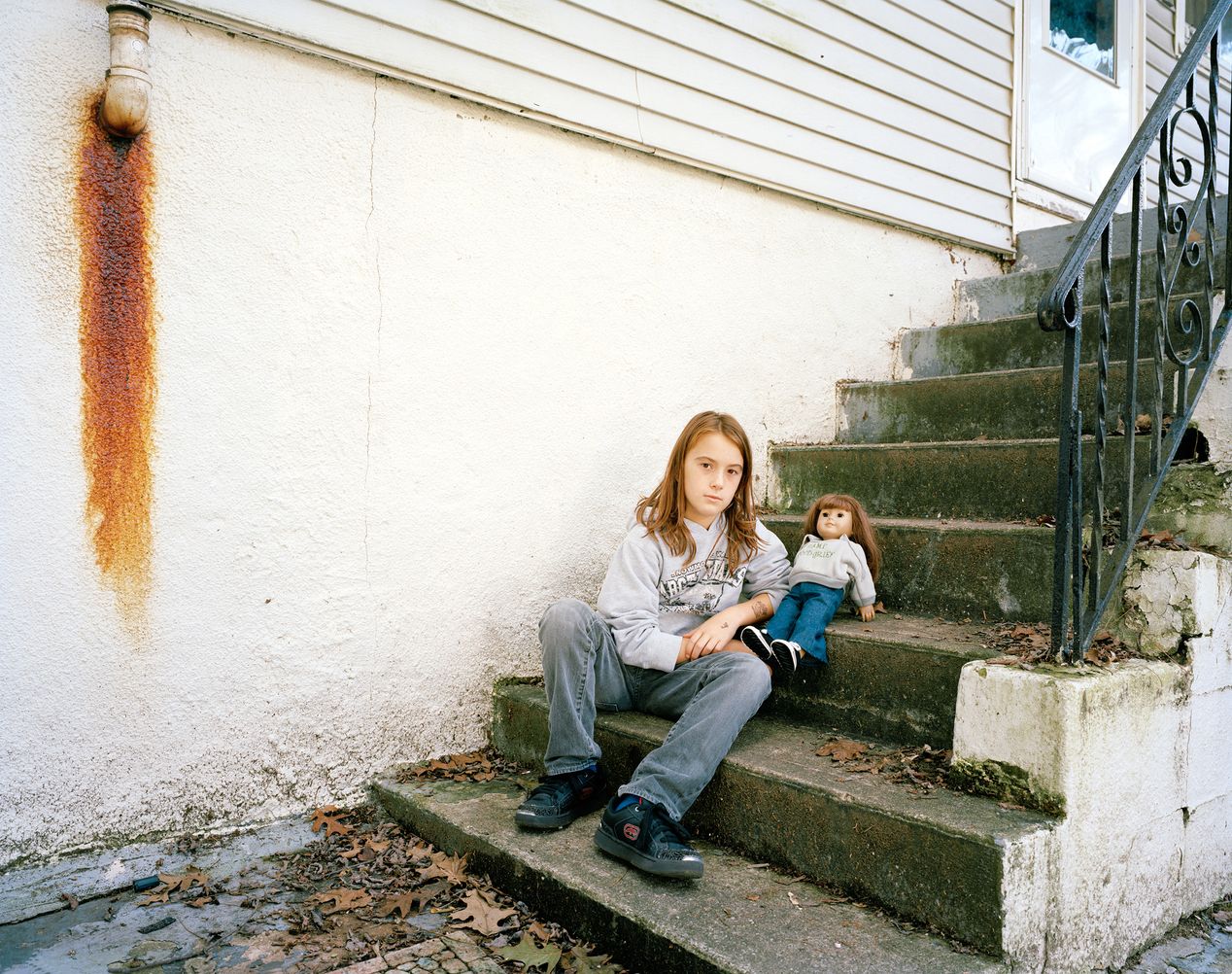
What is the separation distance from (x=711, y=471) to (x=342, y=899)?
1744mm

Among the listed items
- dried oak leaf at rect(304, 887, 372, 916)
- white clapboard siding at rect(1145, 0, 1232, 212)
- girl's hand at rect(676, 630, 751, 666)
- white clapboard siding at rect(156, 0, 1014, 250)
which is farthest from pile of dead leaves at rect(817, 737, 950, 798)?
white clapboard siding at rect(1145, 0, 1232, 212)

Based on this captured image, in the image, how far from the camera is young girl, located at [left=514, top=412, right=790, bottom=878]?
7.94ft

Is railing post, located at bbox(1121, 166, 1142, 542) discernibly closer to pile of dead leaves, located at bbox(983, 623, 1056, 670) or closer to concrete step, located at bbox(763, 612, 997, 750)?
pile of dead leaves, located at bbox(983, 623, 1056, 670)

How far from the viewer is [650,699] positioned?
9.63 ft

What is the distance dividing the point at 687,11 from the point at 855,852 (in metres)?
3.52

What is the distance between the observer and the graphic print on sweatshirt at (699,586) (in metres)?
3.03

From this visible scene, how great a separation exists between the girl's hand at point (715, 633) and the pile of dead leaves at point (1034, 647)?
2.54ft

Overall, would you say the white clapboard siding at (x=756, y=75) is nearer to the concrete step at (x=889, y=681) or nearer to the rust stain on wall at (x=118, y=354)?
the rust stain on wall at (x=118, y=354)

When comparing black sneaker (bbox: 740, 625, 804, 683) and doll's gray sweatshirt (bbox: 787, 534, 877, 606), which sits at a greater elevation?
doll's gray sweatshirt (bbox: 787, 534, 877, 606)

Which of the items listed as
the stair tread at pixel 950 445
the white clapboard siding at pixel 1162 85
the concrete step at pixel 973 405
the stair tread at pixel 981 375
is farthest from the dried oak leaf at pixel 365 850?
the white clapboard siding at pixel 1162 85

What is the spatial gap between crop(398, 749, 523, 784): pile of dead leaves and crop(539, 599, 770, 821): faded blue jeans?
0.49 metres

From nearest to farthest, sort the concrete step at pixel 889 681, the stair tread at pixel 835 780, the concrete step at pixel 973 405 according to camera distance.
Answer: the stair tread at pixel 835 780 < the concrete step at pixel 889 681 < the concrete step at pixel 973 405

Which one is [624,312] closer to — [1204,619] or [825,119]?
[825,119]

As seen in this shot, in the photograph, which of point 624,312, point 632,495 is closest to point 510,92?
point 624,312
